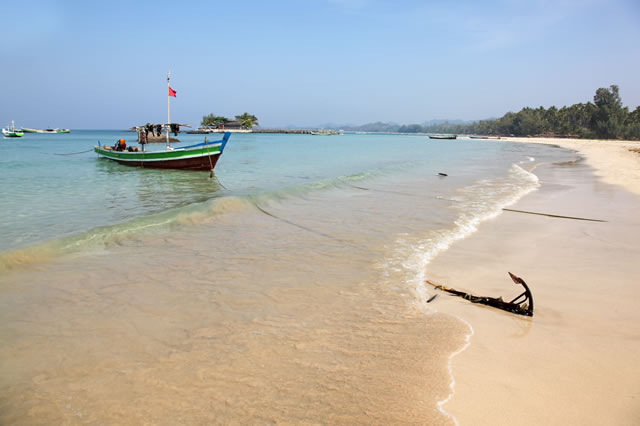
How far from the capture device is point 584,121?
4850 inches

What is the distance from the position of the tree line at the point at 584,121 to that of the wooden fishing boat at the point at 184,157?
402 ft

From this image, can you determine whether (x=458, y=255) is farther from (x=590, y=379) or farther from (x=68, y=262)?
(x=68, y=262)

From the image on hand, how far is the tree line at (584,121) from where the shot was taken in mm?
104312

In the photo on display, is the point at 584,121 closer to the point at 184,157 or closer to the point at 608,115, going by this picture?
the point at 608,115

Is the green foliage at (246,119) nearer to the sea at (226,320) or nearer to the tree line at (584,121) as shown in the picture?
the tree line at (584,121)

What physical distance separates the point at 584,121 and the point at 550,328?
496 ft

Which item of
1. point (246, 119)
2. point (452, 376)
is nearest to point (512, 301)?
point (452, 376)

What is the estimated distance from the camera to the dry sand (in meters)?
2.75

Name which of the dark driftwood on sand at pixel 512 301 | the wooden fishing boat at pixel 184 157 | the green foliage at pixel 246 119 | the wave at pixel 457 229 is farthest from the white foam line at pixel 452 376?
the green foliage at pixel 246 119

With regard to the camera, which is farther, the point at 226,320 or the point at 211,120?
the point at 211,120

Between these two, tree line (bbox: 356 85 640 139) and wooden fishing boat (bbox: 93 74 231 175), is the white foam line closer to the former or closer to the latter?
wooden fishing boat (bbox: 93 74 231 175)

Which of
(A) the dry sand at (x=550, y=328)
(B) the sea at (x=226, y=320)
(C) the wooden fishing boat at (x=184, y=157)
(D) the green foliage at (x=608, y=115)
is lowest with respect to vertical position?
(B) the sea at (x=226, y=320)

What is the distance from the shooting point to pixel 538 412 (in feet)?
8.75

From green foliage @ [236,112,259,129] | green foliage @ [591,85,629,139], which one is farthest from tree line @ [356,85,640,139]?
green foliage @ [236,112,259,129]
